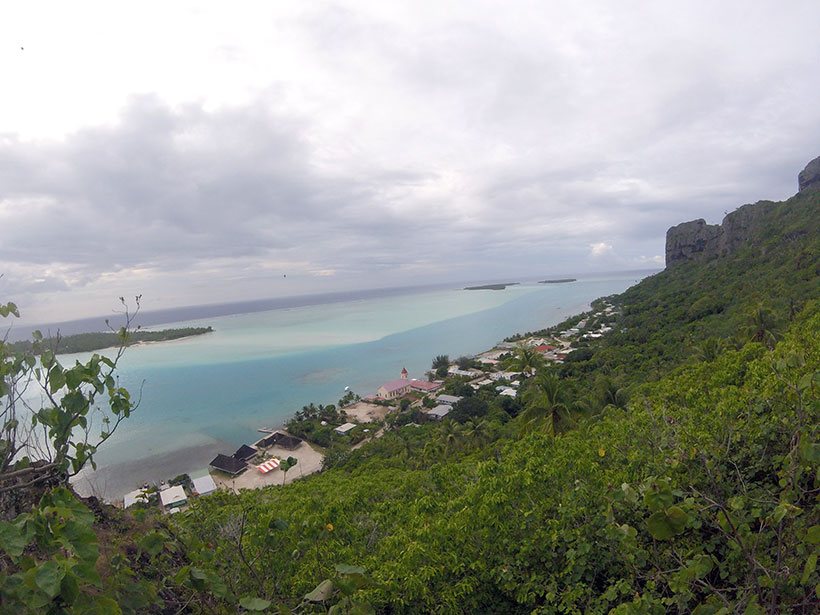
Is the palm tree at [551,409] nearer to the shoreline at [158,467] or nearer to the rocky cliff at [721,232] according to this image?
the shoreline at [158,467]

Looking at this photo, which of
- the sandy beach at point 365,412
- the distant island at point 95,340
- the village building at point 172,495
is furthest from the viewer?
the sandy beach at point 365,412

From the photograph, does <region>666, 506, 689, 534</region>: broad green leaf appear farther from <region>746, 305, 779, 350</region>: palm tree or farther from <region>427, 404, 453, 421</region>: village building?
<region>427, 404, 453, 421</region>: village building

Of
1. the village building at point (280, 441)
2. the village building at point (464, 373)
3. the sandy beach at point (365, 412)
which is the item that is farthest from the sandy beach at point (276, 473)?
the village building at point (464, 373)

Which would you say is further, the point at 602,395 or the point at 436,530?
the point at 602,395

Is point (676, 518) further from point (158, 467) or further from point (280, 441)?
point (158, 467)

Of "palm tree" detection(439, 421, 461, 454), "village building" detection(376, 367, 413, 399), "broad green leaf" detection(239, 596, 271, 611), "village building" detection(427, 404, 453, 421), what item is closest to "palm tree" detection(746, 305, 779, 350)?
"palm tree" detection(439, 421, 461, 454)

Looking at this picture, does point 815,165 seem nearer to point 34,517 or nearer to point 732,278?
point 732,278

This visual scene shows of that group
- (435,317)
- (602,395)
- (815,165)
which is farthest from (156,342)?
(815,165)
